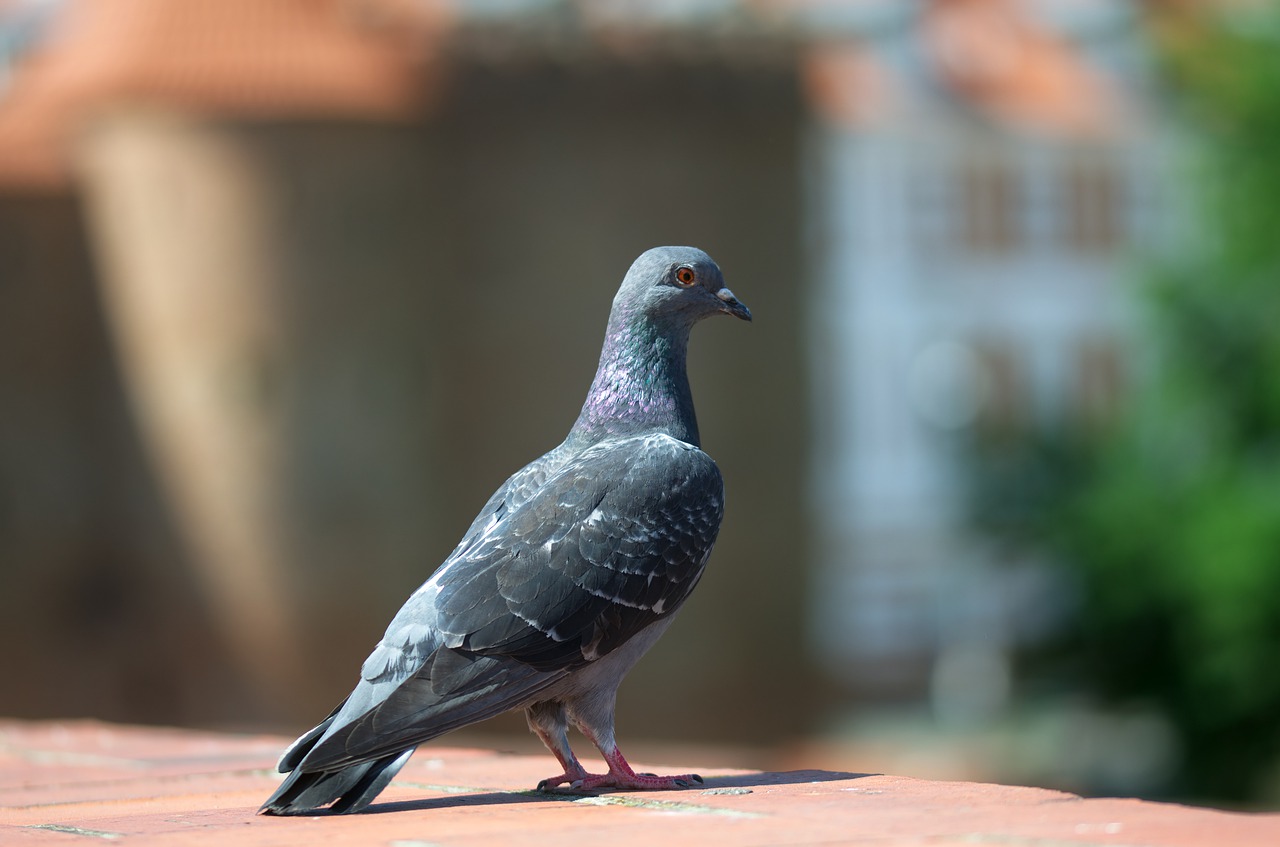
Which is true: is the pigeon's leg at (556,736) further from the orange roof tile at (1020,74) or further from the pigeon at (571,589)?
the orange roof tile at (1020,74)

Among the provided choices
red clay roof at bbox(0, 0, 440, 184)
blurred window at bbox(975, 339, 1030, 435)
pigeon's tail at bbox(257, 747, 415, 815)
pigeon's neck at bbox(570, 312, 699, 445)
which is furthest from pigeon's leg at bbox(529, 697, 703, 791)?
blurred window at bbox(975, 339, 1030, 435)

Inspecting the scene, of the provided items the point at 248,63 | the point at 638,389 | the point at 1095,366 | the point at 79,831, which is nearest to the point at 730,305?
the point at 638,389

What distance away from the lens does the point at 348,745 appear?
372 centimetres

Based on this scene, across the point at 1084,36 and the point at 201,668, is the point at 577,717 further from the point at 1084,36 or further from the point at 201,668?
the point at 1084,36

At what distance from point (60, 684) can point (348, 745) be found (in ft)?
57.6

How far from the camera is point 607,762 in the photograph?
4199mm

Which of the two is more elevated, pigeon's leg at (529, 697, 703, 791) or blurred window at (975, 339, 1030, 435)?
pigeon's leg at (529, 697, 703, 791)

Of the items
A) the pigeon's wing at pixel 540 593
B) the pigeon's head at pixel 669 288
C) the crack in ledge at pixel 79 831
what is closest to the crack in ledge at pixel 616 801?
the pigeon's wing at pixel 540 593

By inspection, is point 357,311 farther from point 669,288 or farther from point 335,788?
point 335,788

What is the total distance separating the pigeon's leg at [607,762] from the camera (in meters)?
4.20

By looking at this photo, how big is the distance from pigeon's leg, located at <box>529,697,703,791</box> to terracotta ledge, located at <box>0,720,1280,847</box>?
0.07 meters

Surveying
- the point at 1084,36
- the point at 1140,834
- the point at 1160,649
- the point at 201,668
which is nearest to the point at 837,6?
the point at 1160,649

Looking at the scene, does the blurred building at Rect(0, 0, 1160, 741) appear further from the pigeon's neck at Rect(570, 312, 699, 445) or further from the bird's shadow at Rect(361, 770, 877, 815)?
the bird's shadow at Rect(361, 770, 877, 815)

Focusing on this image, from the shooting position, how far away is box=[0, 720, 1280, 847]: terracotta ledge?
10.8 feet
